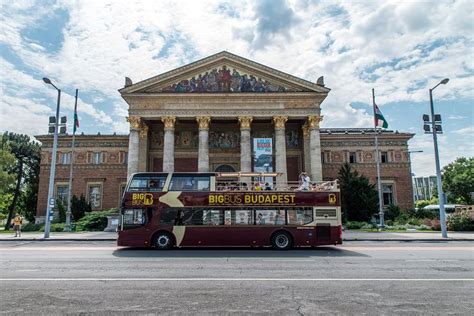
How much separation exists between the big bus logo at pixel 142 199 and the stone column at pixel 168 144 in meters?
21.0

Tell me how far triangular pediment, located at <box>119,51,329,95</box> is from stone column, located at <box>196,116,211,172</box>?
3148 mm

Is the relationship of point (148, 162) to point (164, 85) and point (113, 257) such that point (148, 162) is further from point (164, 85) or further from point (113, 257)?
point (113, 257)

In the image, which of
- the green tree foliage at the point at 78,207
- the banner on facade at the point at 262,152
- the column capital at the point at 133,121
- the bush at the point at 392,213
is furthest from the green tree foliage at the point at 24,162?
the bush at the point at 392,213

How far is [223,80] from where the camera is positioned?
4044 cm

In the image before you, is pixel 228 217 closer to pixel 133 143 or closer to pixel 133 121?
pixel 133 143

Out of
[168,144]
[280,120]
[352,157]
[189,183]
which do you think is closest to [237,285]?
[189,183]

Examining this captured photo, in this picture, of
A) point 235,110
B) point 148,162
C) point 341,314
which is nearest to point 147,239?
point 341,314

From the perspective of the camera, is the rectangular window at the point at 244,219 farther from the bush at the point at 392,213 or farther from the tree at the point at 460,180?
the tree at the point at 460,180

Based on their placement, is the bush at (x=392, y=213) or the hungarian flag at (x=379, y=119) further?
the bush at (x=392, y=213)

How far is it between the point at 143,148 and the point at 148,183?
24586 millimetres

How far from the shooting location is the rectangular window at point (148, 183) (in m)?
18.3

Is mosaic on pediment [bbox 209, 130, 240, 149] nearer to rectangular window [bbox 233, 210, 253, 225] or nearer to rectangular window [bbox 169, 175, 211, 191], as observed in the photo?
rectangular window [bbox 169, 175, 211, 191]

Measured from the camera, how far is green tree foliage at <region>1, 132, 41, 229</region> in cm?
5028

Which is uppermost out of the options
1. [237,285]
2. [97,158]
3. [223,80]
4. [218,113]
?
[223,80]
